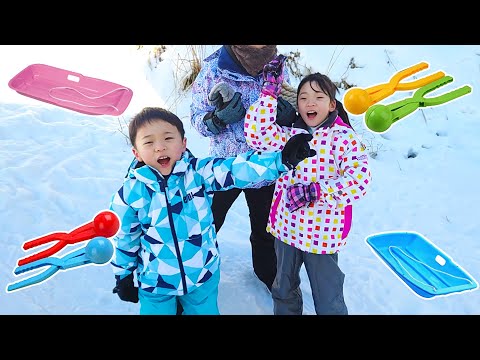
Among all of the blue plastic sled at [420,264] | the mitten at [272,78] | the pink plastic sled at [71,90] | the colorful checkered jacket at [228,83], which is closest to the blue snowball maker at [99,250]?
the colorful checkered jacket at [228,83]

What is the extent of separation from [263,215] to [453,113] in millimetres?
2433

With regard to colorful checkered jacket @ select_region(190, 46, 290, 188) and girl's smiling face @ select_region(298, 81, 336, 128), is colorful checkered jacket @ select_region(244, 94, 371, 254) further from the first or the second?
colorful checkered jacket @ select_region(190, 46, 290, 188)

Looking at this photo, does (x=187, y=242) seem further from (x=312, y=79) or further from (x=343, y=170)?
(x=312, y=79)

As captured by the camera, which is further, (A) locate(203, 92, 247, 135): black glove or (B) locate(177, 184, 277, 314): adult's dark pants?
(B) locate(177, 184, 277, 314): adult's dark pants

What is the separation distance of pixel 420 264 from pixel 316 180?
1027mm

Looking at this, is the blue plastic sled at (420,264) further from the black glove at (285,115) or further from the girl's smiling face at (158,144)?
the girl's smiling face at (158,144)

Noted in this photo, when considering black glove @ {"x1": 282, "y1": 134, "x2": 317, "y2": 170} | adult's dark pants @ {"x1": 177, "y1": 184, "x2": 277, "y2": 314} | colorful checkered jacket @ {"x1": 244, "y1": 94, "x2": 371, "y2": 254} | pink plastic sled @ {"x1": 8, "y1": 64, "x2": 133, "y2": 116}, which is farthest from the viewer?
pink plastic sled @ {"x1": 8, "y1": 64, "x2": 133, "y2": 116}

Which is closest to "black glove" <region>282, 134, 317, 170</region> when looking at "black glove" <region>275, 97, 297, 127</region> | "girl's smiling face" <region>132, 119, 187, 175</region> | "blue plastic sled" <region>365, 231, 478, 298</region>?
"black glove" <region>275, 97, 297, 127</region>

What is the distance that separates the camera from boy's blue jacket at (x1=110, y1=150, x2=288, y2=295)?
1.69 metres

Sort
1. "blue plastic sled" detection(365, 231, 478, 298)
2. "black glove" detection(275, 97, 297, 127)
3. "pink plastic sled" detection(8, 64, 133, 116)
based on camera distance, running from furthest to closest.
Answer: "pink plastic sled" detection(8, 64, 133, 116), "blue plastic sled" detection(365, 231, 478, 298), "black glove" detection(275, 97, 297, 127)

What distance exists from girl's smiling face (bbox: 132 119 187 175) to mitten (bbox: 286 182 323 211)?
424 millimetres

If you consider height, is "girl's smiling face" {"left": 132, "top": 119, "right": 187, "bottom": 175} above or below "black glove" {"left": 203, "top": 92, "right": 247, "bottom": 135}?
below

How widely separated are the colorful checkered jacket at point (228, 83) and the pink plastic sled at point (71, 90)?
1.64 meters
